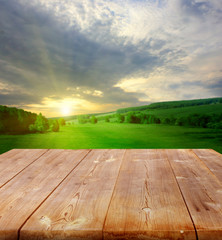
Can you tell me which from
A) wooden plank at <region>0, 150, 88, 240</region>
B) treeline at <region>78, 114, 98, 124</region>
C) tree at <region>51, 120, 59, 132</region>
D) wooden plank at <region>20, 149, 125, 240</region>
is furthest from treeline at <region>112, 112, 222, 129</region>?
wooden plank at <region>20, 149, 125, 240</region>

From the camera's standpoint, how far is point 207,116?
6109 mm

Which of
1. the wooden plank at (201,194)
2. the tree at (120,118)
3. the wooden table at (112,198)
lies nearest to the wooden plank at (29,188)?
the wooden table at (112,198)

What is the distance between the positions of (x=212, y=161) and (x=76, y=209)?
3.04ft

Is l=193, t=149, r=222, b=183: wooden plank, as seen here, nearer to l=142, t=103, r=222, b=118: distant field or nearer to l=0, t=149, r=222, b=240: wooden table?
l=0, t=149, r=222, b=240: wooden table

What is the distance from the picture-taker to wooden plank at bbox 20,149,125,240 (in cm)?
56

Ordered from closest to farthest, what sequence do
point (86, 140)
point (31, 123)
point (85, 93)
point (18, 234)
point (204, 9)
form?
1. point (18, 234)
2. point (204, 9)
3. point (86, 140)
4. point (31, 123)
5. point (85, 93)

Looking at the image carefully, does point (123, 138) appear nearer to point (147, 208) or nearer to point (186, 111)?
point (186, 111)

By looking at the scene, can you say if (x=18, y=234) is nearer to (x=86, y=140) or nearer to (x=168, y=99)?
(x=86, y=140)

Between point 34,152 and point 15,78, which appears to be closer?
point 34,152

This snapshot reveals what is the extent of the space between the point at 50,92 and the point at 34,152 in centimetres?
524

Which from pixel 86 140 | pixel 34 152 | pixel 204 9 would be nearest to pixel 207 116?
pixel 204 9

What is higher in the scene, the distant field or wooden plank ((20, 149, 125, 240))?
the distant field

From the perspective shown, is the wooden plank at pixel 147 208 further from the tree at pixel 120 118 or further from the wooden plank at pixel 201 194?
the tree at pixel 120 118

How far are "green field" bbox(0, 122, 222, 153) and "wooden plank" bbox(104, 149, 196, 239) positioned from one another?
4215 millimetres
